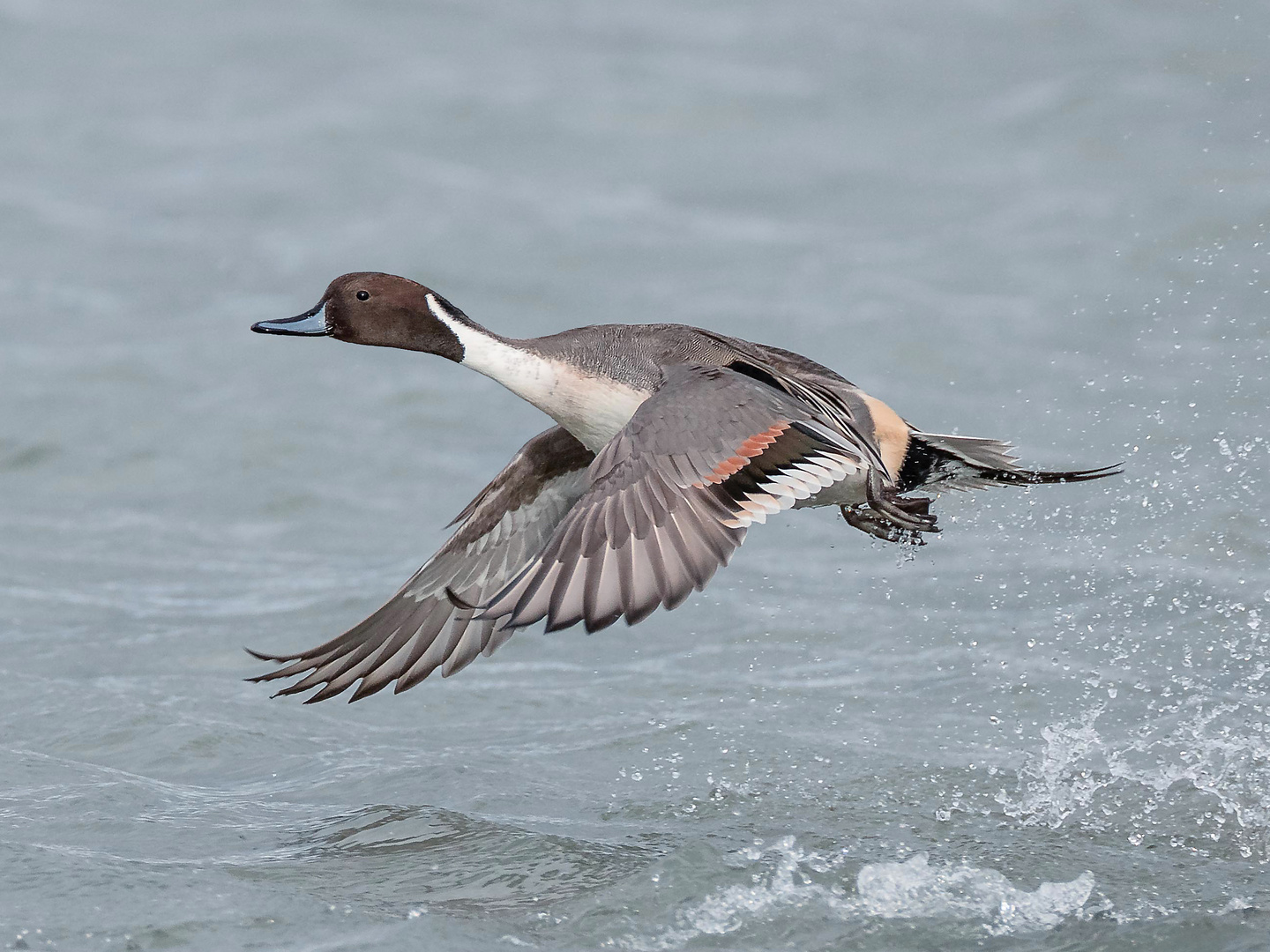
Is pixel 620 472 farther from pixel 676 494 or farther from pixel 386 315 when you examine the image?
pixel 386 315

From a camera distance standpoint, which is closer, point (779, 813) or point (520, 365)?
point (779, 813)

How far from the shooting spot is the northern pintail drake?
3805mm

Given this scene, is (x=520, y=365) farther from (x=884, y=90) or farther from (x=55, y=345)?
(x=884, y=90)

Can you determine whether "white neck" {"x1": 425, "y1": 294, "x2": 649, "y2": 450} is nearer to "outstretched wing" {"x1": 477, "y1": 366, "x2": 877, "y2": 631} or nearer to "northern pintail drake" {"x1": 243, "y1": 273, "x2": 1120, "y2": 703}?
"northern pintail drake" {"x1": 243, "y1": 273, "x2": 1120, "y2": 703}

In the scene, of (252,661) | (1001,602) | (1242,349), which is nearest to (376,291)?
(252,661)

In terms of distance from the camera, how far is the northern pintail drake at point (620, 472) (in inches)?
150

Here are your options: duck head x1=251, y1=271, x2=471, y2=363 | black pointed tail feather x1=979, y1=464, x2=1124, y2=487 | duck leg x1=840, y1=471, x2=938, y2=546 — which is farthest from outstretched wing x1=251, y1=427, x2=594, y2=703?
black pointed tail feather x1=979, y1=464, x2=1124, y2=487

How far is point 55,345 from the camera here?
907 centimetres

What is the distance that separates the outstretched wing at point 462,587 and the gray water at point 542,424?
14.2 inches

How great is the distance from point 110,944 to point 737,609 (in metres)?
3.31

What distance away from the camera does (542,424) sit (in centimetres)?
835

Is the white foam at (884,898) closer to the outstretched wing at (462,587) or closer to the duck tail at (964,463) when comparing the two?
the outstretched wing at (462,587)

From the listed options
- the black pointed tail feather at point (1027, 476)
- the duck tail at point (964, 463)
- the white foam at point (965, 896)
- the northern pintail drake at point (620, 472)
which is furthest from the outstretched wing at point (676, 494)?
the white foam at point (965, 896)

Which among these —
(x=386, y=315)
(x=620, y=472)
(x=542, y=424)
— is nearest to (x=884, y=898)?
(x=620, y=472)
